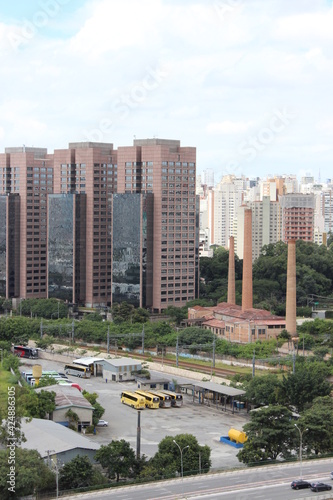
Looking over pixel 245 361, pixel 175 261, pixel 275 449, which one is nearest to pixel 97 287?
pixel 175 261

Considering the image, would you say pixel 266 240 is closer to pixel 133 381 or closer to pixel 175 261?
pixel 175 261

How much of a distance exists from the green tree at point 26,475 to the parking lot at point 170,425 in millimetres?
6835

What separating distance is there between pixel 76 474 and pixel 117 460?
212cm

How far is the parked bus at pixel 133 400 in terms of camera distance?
142ft

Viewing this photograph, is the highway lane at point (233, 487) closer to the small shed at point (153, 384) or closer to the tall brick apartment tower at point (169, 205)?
the small shed at point (153, 384)

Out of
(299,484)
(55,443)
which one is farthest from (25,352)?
(299,484)

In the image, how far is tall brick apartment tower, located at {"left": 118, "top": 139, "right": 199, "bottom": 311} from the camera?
70938 millimetres

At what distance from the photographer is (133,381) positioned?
50.7 metres

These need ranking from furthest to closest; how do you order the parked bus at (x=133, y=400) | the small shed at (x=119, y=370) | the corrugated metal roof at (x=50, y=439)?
the small shed at (x=119, y=370)
the parked bus at (x=133, y=400)
the corrugated metal roof at (x=50, y=439)

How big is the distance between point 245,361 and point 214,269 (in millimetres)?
31213

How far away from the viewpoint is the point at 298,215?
110750 mm

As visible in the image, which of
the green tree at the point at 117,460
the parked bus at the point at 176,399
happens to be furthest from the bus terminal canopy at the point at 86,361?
the green tree at the point at 117,460

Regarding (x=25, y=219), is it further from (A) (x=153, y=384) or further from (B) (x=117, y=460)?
(B) (x=117, y=460)

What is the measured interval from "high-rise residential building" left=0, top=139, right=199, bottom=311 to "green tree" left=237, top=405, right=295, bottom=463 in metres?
37.6
